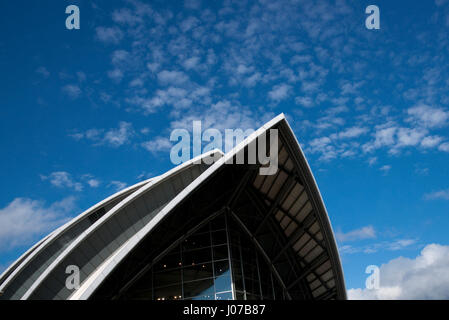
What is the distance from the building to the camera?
17.6 meters

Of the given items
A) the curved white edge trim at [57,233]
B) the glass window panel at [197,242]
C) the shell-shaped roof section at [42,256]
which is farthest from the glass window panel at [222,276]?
the shell-shaped roof section at [42,256]

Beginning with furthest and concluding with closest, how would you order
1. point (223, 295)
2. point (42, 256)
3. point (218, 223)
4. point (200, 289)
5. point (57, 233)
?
point (57, 233) < point (42, 256) < point (218, 223) < point (200, 289) < point (223, 295)

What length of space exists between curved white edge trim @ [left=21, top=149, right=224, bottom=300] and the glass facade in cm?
422

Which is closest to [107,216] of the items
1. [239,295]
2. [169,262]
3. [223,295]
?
[169,262]

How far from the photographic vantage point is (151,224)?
16.2 meters

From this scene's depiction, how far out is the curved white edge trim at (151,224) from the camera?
15008 millimetres

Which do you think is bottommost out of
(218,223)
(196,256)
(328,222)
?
(196,256)

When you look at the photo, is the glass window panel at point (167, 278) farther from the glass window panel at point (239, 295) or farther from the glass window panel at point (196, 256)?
the glass window panel at point (239, 295)

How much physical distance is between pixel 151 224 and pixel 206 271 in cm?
722

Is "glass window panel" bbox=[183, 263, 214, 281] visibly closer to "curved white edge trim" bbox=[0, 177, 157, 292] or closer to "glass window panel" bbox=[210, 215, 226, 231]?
"glass window panel" bbox=[210, 215, 226, 231]

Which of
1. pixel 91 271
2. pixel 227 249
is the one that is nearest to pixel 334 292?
pixel 227 249

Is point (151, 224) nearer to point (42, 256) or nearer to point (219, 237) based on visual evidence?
point (219, 237)

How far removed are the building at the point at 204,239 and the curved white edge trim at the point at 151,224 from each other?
1.8 inches

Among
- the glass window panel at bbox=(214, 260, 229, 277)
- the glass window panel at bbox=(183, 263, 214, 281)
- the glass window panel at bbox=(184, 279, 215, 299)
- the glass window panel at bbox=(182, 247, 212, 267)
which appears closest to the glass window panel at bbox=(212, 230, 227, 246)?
the glass window panel at bbox=(182, 247, 212, 267)
